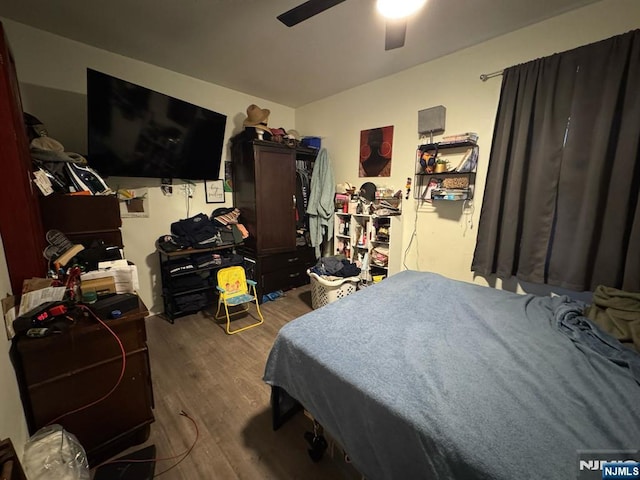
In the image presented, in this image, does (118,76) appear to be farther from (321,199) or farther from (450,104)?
(450,104)

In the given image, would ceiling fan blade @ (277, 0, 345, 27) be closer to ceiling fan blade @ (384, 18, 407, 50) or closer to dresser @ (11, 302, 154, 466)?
ceiling fan blade @ (384, 18, 407, 50)

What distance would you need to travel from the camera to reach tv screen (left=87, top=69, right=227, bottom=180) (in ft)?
6.77

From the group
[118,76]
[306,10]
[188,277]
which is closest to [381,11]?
[306,10]

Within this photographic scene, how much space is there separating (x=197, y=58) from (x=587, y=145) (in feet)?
10.9

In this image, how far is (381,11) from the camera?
1415 millimetres

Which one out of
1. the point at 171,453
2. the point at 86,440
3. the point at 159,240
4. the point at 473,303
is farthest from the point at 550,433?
the point at 159,240

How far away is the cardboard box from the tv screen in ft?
4.59

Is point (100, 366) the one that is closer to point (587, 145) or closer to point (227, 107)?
point (227, 107)

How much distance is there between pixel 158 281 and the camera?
114 inches

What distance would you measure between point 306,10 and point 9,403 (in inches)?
84.1

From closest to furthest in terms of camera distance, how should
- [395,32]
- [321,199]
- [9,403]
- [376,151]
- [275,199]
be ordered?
1. [9,403]
2. [395,32]
3. [376,151]
4. [275,199]
5. [321,199]

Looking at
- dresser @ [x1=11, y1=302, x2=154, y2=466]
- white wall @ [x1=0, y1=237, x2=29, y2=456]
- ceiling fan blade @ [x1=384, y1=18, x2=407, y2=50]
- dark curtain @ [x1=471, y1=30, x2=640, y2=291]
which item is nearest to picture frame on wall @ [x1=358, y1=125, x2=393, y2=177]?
dark curtain @ [x1=471, y1=30, x2=640, y2=291]

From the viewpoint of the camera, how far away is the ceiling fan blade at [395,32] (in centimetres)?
149

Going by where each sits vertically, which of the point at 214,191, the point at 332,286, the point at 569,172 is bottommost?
the point at 332,286
